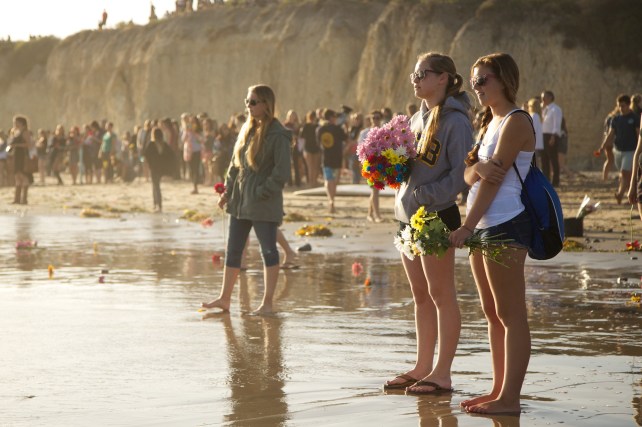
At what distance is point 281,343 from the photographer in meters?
9.87

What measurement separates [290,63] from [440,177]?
5555 cm

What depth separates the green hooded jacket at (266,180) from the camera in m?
11.1

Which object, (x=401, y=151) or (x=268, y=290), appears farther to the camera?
(x=268, y=290)

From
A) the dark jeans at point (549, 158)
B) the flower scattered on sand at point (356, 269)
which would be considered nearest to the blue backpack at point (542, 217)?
the flower scattered on sand at point (356, 269)

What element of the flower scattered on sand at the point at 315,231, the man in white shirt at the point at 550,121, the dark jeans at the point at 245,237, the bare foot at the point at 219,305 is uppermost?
the man in white shirt at the point at 550,121

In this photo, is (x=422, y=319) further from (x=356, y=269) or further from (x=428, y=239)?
(x=356, y=269)

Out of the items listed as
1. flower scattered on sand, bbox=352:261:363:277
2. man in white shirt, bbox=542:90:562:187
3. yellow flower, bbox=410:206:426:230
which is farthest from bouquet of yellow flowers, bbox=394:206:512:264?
man in white shirt, bbox=542:90:562:187

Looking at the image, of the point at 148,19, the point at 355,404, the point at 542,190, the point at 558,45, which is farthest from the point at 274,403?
the point at 148,19

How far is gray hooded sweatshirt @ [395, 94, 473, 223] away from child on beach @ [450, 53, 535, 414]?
51 centimetres

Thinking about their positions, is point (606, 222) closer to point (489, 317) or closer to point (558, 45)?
point (489, 317)

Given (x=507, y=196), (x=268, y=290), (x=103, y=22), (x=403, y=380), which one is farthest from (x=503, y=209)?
(x=103, y=22)

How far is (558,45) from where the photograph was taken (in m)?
49.5

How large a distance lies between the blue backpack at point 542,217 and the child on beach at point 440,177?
75cm

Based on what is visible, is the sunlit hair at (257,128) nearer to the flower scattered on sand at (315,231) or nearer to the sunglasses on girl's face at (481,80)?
the sunglasses on girl's face at (481,80)
